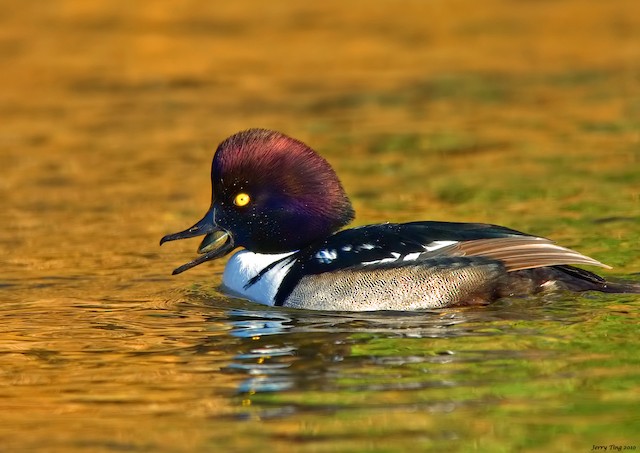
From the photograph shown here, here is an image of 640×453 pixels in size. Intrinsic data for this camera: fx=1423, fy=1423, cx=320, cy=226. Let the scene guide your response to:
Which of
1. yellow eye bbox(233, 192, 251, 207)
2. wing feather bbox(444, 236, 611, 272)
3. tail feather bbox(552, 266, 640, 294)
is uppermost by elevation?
yellow eye bbox(233, 192, 251, 207)

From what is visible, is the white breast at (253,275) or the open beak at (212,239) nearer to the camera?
the white breast at (253,275)

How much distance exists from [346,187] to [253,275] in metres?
4.20

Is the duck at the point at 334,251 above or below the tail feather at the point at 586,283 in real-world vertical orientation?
above

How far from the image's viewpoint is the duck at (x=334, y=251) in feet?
28.5

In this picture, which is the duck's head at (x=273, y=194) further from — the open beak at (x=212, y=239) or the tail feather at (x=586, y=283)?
the tail feather at (x=586, y=283)

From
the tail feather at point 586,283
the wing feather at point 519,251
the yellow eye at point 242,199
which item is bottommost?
the tail feather at point 586,283

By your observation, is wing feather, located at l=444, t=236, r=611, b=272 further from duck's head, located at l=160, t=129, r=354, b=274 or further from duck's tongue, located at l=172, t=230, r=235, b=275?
duck's tongue, located at l=172, t=230, r=235, b=275

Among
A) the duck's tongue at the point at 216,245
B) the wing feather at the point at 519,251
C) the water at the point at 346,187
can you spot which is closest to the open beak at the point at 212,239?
the duck's tongue at the point at 216,245

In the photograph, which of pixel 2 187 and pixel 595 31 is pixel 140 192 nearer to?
pixel 2 187

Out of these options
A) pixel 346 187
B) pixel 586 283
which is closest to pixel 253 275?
pixel 586 283

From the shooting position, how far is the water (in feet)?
22.0

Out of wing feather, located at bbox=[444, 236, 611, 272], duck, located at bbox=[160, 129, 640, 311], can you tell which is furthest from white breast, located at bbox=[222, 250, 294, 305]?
wing feather, located at bbox=[444, 236, 611, 272]

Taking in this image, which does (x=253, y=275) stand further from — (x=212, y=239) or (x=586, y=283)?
(x=586, y=283)

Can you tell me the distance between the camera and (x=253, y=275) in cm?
941
